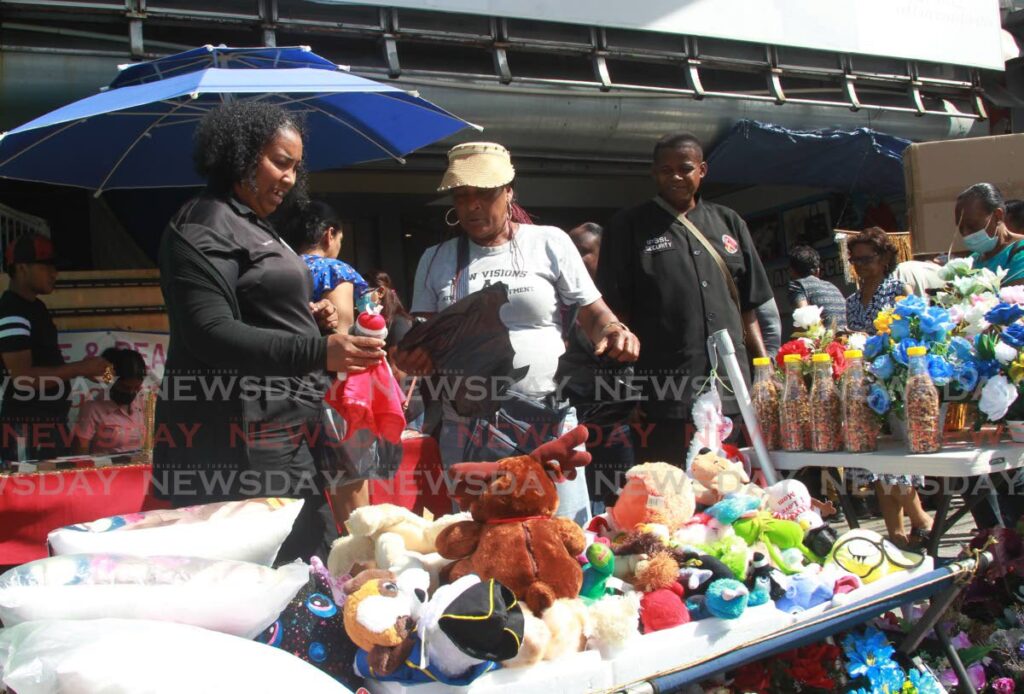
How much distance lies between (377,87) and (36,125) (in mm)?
1085

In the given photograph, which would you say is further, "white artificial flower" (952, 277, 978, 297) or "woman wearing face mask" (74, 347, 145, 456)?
"woman wearing face mask" (74, 347, 145, 456)

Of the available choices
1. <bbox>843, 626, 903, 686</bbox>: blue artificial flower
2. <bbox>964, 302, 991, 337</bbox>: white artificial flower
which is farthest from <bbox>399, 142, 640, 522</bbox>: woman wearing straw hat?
<bbox>964, 302, 991, 337</bbox>: white artificial flower

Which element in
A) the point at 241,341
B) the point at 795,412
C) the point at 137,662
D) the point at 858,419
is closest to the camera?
the point at 137,662

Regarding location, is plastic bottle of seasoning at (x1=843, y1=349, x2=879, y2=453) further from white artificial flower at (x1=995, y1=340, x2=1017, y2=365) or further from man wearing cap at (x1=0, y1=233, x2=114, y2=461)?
man wearing cap at (x1=0, y1=233, x2=114, y2=461)

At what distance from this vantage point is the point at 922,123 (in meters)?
6.91

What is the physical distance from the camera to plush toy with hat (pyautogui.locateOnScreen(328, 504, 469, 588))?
1.94 metres

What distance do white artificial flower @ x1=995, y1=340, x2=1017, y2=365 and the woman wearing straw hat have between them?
98cm

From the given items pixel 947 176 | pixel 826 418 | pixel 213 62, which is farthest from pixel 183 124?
pixel 947 176

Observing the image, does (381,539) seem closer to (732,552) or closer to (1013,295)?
(732,552)

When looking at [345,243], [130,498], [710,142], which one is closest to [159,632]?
[130,498]

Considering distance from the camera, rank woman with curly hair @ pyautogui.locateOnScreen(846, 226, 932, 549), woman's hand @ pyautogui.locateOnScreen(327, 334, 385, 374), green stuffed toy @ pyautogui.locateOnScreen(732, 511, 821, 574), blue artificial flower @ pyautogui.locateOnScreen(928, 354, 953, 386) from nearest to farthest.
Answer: woman's hand @ pyautogui.locateOnScreen(327, 334, 385, 374), green stuffed toy @ pyautogui.locateOnScreen(732, 511, 821, 574), blue artificial flower @ pyautogui.locateOnScreen(928, 354, 953, 386), woman with curly hair @ pyautogui.locateOnScreen(846, 226, 932, 549)

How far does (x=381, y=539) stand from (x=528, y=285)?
3.44ft

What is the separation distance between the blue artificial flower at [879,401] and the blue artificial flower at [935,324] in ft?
0.67

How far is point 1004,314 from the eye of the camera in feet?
8.32
